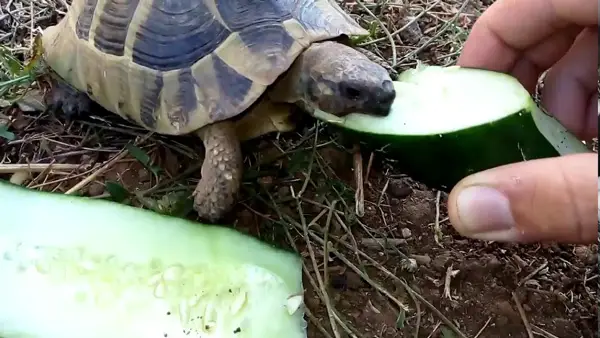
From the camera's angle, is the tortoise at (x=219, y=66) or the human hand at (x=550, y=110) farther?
the tortoise at (x=219, y=66)

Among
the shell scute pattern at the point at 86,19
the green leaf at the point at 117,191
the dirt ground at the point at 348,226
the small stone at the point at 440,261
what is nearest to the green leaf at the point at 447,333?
the dirt ground at the point at 348,226

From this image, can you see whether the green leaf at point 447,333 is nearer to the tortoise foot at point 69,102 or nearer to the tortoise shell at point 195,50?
the tortoise shell at point 195,50

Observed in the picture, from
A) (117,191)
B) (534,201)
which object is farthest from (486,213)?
(117,191)

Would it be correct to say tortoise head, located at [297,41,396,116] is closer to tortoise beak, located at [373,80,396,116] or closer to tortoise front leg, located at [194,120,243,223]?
tortoise beak, located at [373,80,396,116]

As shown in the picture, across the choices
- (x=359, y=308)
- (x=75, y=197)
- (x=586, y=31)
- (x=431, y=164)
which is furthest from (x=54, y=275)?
(x=586, y=31)

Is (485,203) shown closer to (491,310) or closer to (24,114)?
(491,310)

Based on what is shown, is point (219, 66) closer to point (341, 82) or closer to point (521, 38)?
point (341, 82)

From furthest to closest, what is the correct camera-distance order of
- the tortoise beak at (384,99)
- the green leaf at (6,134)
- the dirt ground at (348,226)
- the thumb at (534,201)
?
the green leaf at (6,134), the dirt ground at (348,226), the tortoise beak at (384,99), the thumb at (534,201)
